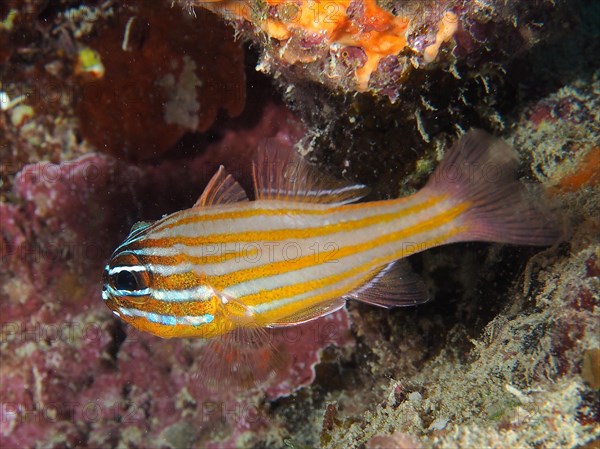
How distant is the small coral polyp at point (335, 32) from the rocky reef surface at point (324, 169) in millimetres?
12

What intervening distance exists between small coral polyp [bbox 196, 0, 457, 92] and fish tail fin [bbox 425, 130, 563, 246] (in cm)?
72

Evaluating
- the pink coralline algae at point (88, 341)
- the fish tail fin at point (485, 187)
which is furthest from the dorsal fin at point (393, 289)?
the pink coralline algae at point (88, 341)

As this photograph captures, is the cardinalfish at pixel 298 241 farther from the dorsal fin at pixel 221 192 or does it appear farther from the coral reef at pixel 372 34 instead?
the coral reef at pixel 372 34

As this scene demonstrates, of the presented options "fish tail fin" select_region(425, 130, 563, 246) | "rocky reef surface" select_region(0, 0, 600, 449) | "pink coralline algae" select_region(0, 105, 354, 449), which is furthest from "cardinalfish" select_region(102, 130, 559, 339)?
"pink coralline algae" select_region(0, 105, 354, 449)

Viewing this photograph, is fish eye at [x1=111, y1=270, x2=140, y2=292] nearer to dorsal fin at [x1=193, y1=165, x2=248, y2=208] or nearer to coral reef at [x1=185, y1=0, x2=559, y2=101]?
dorsal fin at [x1=193, y1=165, x2=248, y2=208]

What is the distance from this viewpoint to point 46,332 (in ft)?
15.4

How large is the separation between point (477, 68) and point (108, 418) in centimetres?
522

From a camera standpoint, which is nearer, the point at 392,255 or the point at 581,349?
the point at 581,349

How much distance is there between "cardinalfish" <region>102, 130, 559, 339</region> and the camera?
104 inches

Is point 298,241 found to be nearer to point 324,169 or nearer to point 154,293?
point 154,293

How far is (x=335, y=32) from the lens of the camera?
2.70 metres

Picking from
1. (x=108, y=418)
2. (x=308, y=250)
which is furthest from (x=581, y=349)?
(x=108, y=418)

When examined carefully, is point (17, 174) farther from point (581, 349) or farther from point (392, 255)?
point (581, 349)

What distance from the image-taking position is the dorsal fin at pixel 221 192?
288cm
